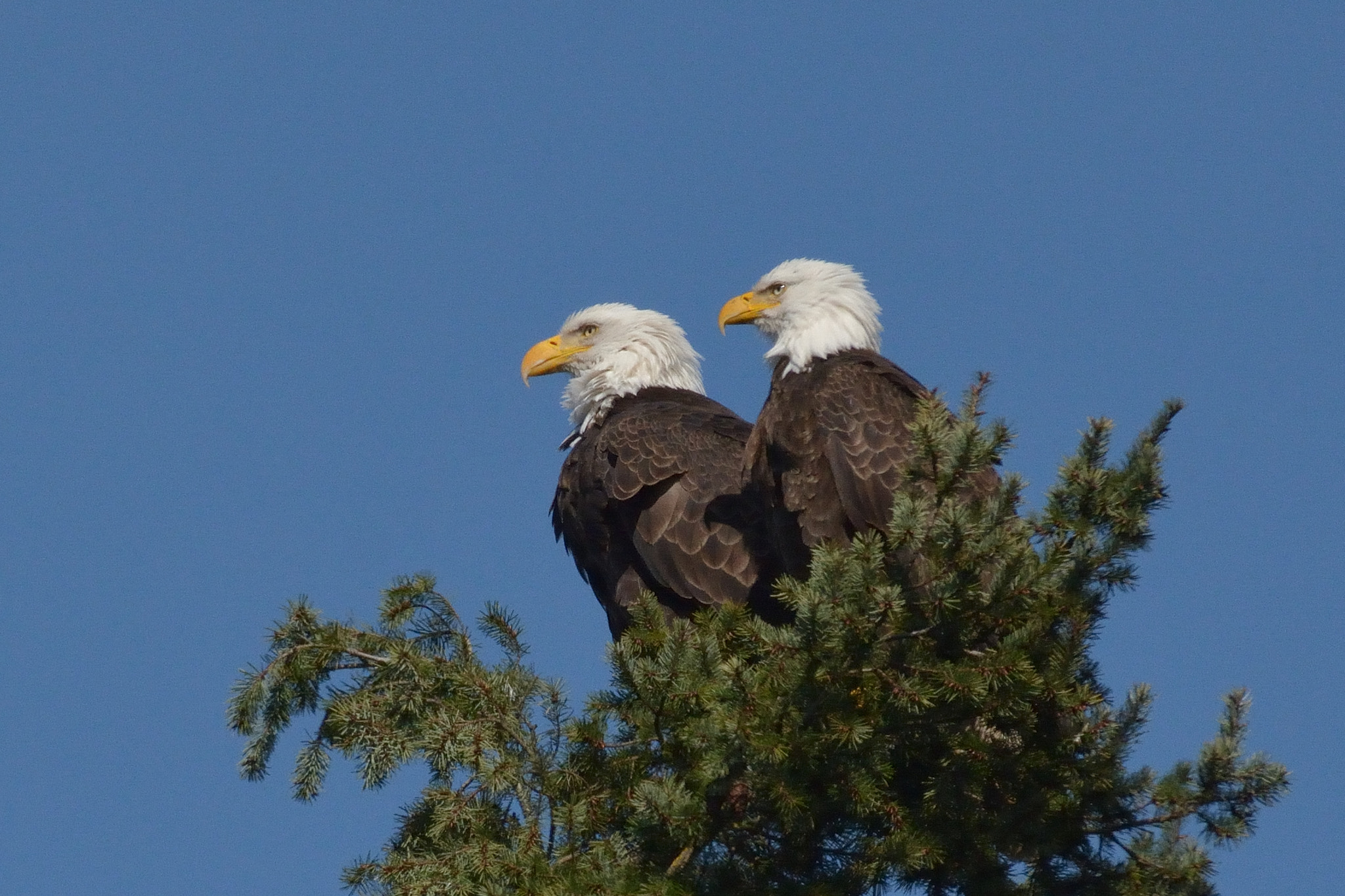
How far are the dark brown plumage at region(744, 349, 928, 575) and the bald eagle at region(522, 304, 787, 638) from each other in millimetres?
313

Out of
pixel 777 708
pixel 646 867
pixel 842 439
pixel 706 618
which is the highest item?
pixel 842 439

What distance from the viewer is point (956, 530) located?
4734 millimetres

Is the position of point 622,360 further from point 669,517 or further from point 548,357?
point 669,517

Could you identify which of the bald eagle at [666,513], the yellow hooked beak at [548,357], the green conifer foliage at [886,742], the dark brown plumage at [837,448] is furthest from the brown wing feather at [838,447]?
the yellow hooked beak at [548,357]

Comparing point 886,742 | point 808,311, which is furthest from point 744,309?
point 886,742

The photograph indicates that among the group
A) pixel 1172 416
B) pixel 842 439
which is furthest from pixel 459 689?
pixel 1172 416

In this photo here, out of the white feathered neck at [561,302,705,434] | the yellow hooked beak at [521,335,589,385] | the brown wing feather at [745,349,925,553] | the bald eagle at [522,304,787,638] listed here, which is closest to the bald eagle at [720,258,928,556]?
the brown wing feather at [745,349,925,553]

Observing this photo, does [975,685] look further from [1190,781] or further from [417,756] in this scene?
[417,756]

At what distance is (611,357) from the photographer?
9.41 meters

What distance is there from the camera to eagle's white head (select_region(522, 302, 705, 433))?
30.4ft

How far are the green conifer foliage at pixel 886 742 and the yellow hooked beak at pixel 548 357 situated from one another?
389 cm

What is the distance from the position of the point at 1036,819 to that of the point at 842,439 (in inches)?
88.8

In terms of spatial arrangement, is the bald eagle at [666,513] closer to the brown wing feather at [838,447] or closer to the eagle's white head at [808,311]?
the brown wing feather at [838,447]

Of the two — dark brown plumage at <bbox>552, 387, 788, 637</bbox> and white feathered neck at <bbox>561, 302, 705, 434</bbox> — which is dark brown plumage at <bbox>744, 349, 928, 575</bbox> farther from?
white feathered neck at <bbox>561, 302, 705, 434</bbox>
